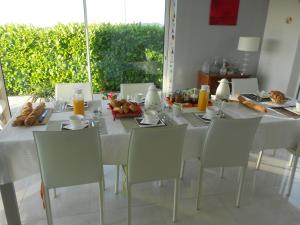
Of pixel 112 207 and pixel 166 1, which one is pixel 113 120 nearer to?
pixel 112 207

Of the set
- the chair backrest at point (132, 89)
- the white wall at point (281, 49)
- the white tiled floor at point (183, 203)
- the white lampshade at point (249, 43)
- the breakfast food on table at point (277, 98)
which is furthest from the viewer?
the white lampshade at point (249, 43)

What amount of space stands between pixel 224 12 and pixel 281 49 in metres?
1.04

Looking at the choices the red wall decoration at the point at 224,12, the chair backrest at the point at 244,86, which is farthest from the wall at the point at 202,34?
the chair backrest at the point at 244,86

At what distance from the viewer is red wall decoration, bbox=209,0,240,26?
390cm

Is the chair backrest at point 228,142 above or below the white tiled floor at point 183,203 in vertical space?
above

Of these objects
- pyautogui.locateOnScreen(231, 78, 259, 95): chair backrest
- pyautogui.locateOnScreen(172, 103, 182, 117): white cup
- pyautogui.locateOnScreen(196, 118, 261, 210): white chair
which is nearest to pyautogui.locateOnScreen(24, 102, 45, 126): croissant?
pyautogui.locateOnScreen(172, 103, 182, 117): white cup

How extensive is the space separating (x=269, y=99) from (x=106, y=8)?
8.61 feet

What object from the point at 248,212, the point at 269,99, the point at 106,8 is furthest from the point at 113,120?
the point at 106,8

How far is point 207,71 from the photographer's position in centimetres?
406

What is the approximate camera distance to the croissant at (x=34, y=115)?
1783 mm

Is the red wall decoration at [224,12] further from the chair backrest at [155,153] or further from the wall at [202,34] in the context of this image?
the chair backrest at [155,153]

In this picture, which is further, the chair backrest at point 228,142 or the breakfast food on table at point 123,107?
the breakfast food on table at point 123,107

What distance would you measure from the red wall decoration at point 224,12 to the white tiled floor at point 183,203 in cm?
254

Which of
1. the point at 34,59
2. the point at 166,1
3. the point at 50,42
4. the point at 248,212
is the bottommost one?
the point at 248,212
